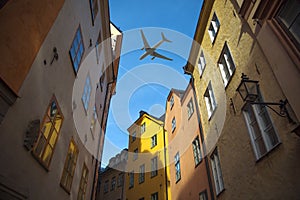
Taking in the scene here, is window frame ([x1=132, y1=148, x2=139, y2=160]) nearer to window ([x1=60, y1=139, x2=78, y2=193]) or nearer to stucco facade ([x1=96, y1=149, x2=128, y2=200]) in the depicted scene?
stucco facade ([x1=96, y1=149, x2=128, y2=200])

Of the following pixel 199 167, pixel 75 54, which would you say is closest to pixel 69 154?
pixel 75 54

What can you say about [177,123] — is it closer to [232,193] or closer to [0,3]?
[232,193]

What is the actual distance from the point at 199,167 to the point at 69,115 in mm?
7325

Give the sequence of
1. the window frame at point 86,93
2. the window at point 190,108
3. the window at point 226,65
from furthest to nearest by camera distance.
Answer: the window at point 190,108 < the window frame at point 86,93 < the window at point 226,65

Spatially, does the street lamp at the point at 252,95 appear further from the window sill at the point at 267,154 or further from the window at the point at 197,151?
the window at the point at 197,151

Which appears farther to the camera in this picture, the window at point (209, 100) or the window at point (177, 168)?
the window at point (177, 168)

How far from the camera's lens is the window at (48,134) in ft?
19.4

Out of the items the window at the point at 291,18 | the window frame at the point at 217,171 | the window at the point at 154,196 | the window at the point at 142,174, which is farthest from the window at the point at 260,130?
the window at the point at 142,174

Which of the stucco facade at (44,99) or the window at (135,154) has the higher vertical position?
the window at (135,154)

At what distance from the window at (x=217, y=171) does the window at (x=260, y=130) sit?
126 inches

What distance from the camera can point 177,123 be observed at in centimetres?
1702

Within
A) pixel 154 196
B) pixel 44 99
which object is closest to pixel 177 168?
pixel 154 196

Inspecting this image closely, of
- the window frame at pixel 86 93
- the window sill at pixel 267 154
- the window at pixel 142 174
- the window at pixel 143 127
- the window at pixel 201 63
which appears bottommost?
the window sill at pixel 267 154

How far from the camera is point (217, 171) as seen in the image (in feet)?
32.5
